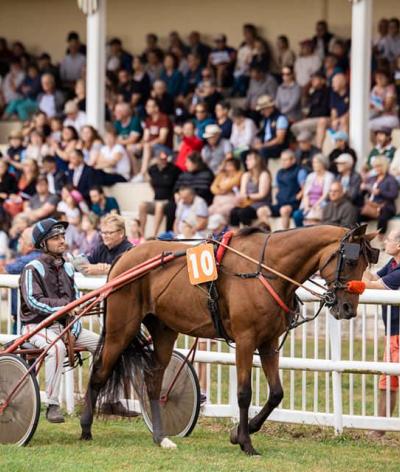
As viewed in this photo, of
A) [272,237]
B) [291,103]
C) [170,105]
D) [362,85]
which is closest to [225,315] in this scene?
[272,237]

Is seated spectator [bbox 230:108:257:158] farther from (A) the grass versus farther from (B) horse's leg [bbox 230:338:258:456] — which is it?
(B) horse's leg [bbox 230:338:258:456]

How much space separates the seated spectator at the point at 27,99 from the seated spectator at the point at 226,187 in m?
5.58

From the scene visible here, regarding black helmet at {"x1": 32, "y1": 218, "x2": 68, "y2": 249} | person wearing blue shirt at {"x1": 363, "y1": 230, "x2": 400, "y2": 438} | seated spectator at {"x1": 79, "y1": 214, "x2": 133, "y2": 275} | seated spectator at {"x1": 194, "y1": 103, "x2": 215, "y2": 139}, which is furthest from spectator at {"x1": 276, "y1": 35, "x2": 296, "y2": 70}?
black helmet at {"x1": 32, "y1": 218, "x2": 68, "y2": 249}

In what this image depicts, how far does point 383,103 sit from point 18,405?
370 inches

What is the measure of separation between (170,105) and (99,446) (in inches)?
427

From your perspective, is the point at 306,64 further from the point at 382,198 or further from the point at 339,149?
the point at 382,198

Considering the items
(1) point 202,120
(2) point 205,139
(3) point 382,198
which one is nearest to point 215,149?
(2) point 205,139

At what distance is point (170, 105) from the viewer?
1920cm

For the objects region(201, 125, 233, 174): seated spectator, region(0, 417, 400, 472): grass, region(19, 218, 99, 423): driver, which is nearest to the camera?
region(0, 417, 400, 472): grass

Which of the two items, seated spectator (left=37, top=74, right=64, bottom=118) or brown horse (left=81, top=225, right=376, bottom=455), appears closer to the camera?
brown horse (left=81, top=225, right=376, bottom=455)

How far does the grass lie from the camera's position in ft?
26.7

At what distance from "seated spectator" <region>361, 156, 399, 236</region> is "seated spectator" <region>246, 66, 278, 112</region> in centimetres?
364

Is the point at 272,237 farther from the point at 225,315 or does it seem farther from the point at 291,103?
the point at 291,103

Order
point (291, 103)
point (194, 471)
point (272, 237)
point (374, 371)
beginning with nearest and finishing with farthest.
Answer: point (194, 471), point (272, 237), point (374, 371), point (291, 103)
